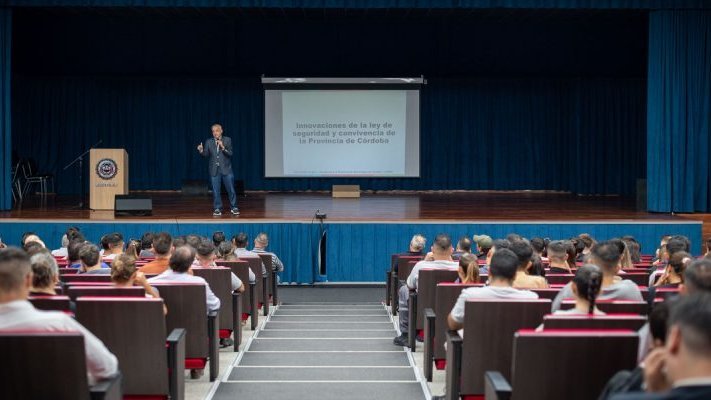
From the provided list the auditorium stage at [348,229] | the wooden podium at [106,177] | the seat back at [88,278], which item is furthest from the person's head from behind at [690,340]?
the wooden podium at [106,177]

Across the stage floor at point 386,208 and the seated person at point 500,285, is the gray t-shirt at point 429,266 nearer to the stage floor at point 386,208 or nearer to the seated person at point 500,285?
the seated person at point 500,285

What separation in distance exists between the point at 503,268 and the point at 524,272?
1.10 metres

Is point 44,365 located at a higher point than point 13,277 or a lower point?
lower

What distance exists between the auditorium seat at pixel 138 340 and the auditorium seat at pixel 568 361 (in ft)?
6.48

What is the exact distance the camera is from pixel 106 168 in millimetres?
14430

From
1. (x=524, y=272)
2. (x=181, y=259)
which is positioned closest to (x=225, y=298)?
(x=181, y=259)

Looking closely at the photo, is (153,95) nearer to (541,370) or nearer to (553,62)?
(553,62)

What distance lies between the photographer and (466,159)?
2169 cm

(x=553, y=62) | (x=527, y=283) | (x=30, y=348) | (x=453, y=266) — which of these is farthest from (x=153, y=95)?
(x=30, y=348)

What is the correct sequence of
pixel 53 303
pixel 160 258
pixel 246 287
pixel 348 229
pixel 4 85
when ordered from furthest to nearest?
pixel 4 85
pixel 348 229
pixel 246 287
pixel 160 258
pixel 53 303

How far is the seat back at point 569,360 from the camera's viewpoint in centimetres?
348

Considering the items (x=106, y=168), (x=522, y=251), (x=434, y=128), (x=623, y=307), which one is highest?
(x=434, y=128)

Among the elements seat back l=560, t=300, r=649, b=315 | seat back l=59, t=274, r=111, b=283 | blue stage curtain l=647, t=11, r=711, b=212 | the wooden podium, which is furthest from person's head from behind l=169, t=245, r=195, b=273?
blue stage curtain l=647, t=11, r=711, b=212

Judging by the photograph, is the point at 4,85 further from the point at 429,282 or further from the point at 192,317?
the point at 192,317
